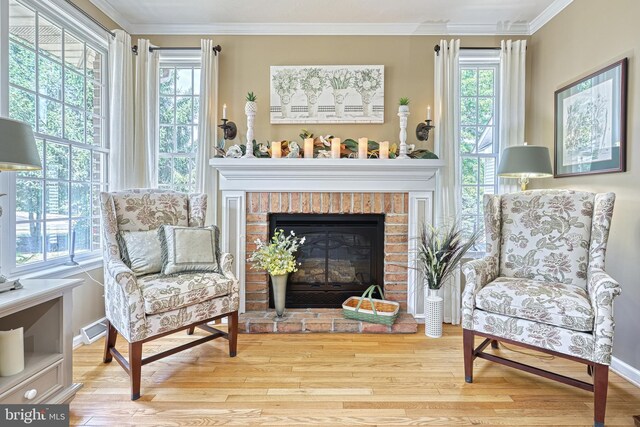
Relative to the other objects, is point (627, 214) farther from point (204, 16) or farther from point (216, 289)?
point (204, 16)

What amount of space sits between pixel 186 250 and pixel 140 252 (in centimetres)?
29

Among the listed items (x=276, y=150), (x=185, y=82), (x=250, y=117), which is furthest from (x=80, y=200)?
→ (x=276, y=150)

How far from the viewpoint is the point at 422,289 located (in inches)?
112

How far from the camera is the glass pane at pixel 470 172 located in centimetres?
308

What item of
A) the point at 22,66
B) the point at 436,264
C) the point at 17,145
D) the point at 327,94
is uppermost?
the point at 327,94

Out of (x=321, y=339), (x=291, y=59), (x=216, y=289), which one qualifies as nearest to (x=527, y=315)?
(x=321, y=339)

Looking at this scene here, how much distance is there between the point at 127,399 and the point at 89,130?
2.07 m

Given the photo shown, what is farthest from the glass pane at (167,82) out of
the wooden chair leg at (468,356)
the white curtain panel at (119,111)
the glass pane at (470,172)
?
the wooden chair leg at (468,356)

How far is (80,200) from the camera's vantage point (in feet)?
8.42

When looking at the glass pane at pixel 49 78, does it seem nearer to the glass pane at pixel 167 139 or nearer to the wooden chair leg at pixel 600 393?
the glass pane at pixel 167 139

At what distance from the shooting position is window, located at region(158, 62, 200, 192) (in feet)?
10.1

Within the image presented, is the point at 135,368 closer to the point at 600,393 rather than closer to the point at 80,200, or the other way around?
the point at 80,200

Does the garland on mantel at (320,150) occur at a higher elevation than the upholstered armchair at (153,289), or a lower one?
higher

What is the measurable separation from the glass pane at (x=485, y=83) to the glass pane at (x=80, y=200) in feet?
11.5
